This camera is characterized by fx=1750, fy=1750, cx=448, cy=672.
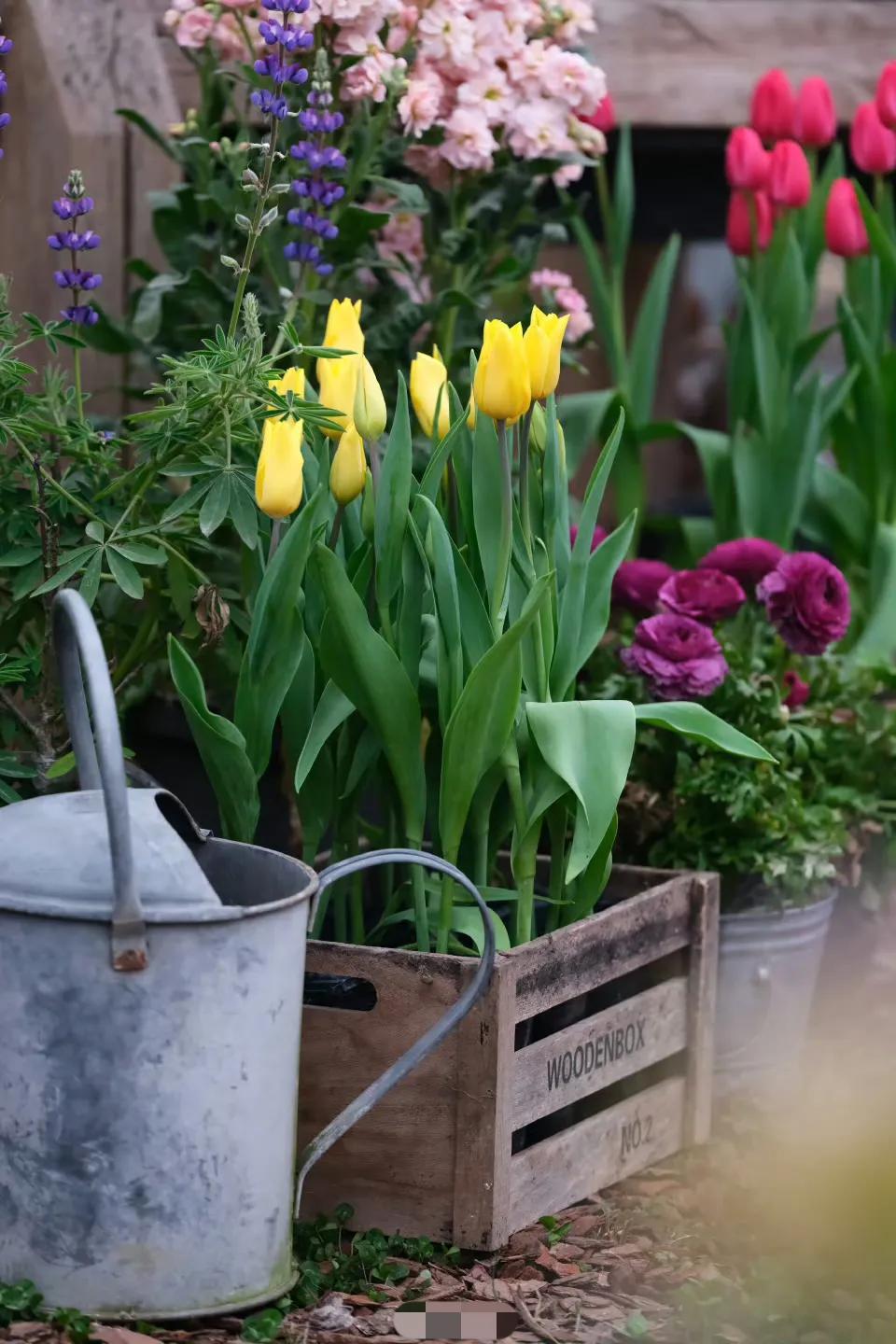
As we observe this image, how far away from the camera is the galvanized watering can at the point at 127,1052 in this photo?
1404mm

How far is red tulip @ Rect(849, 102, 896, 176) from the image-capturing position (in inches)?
117

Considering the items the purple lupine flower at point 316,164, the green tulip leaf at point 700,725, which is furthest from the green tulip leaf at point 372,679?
the purple lupine flower at point 316,164

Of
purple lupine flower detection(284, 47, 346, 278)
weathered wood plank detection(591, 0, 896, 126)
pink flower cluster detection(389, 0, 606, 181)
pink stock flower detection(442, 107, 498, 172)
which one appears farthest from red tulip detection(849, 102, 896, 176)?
purple lupine flower detection(284, 47, 346, 278)

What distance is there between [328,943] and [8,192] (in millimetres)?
1294

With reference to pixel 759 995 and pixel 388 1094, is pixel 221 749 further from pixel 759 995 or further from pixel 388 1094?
pixel 759 995

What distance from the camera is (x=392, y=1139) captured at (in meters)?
1.71

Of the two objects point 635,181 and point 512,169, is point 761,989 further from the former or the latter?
point 635,181

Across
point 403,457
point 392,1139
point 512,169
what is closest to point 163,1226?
point 392,1139

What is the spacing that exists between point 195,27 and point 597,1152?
155cm

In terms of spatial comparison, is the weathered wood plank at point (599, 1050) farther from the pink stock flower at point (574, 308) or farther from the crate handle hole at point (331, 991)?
the pink stock flower at point (574, 308)

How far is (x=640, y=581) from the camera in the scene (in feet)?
7.95

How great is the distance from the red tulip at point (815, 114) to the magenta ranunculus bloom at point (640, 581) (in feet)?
3.35

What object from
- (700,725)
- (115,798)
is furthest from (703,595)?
(115,798)

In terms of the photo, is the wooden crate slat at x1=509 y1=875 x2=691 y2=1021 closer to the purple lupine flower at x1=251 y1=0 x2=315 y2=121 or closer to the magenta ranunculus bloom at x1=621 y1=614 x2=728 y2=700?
the magenta ranunculus bloom at x1=621 y1=614 x2=728 y2=700
